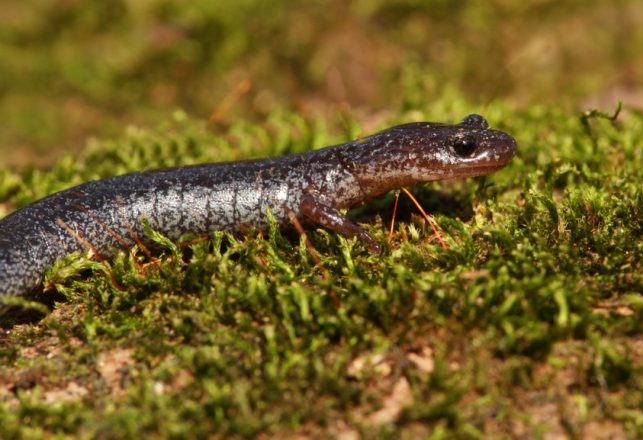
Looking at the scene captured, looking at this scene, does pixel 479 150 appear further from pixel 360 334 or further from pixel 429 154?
pixel 360 334

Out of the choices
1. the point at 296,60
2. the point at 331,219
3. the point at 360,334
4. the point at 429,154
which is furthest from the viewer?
the point at 296,60

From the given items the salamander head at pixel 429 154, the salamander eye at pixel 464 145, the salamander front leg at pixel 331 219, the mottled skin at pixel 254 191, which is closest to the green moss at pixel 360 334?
the salamander front leg at pixel 331 219

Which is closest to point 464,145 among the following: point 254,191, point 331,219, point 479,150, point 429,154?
point 479,150

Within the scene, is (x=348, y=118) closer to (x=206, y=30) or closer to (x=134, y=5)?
(x=206, y=30)

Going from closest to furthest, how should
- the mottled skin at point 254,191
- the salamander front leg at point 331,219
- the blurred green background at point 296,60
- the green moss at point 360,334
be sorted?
the green moss at point 360,334
the salamander front leg at point 331,219
the mottled skin at point 254,191
the blurred green background at point 296,60

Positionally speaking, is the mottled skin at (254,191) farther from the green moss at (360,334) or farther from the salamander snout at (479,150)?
the green moss at (360,334)

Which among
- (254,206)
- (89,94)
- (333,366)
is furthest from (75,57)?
(333,366)
